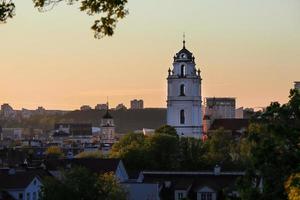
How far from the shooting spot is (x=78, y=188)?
161ft

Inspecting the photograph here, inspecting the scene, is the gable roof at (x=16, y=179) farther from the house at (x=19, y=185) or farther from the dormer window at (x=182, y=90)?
the dormer window at (x=182, y=90)

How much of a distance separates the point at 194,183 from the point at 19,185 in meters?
10.7

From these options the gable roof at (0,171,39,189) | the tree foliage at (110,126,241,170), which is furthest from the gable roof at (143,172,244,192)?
the tree foliage at (110,126,241,170)

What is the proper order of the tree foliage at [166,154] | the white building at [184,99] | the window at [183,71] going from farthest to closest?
1. the window at [183,71]
2. the white building at [184,99]
3. the tree foliage at [166,154]

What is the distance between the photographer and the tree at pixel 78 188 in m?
48.2

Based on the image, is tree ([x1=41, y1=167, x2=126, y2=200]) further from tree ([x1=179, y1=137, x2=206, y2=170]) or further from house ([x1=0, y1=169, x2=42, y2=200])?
tree ([x1=179, y1=137, x2=206, y2=170])

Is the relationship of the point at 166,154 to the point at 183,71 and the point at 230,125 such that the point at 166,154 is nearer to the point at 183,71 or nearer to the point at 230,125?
the point at 183,71

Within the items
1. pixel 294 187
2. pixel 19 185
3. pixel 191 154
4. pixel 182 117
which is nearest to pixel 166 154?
pixel 191 154

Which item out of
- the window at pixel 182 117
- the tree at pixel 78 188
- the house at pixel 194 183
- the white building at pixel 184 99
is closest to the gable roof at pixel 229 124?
the white building at pixel 184 99

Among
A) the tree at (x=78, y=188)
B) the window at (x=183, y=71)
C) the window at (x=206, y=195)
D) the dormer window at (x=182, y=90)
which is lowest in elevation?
the window at (x=206, y=195)

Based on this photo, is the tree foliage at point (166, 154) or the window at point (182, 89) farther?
the window at point (182, 89)

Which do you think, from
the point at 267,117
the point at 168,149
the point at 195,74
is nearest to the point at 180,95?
the point at 195,74

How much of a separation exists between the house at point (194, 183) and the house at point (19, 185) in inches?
292

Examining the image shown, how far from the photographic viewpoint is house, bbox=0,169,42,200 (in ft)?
183
